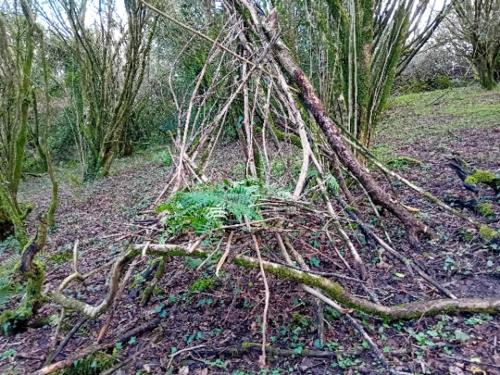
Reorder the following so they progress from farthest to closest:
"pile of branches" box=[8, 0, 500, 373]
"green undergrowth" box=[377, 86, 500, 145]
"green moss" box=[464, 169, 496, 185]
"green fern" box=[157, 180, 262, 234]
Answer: "green undergrowth" box=[377, 86, 500, 145]
"green moss" box=[464, 169, 496, 185]
"pile of branches" box=[8, 0, 500, 373]
"green fern" box=[157, 180, 262, 234]

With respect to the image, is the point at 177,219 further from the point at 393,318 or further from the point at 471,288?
the point at 471,288

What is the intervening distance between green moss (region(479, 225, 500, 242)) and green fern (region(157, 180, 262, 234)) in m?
1.77

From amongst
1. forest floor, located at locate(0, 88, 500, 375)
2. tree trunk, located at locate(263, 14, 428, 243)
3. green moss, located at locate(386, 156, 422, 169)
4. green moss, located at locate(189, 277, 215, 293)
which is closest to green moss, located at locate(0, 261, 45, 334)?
forest floor, located at locate(0, 88, 500, 375)

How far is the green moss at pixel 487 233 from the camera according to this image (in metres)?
2.73

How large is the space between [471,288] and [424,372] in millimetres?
775

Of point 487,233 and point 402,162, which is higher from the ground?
point 402,162

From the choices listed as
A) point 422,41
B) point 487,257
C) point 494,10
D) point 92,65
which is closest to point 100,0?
point 92,65

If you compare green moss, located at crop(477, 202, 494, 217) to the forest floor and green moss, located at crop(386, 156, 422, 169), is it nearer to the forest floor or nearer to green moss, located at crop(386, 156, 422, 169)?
the forest floor

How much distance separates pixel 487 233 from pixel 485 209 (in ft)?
1.45

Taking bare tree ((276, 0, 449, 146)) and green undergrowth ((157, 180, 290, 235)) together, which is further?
bare tree ((276, 0, 449, 146))

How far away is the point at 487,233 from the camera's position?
277 cm

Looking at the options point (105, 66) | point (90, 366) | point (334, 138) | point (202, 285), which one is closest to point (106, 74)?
point (105, 66)

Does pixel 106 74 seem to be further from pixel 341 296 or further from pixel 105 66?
pixel 341 296

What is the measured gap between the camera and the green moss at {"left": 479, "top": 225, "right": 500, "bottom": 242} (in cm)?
273
